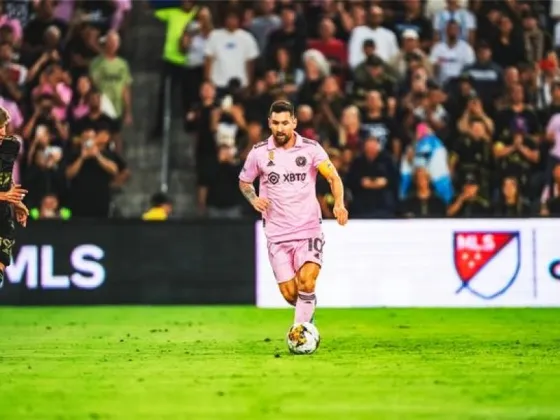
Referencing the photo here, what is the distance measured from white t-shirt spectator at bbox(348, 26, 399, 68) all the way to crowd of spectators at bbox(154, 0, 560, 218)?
0.07 ft

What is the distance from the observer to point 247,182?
1341cm

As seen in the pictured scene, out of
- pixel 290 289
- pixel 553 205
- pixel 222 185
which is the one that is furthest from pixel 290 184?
pixel 222 185

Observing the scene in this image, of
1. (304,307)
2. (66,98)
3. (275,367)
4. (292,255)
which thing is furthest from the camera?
(66,98)

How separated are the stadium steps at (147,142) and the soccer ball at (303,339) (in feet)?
32.6

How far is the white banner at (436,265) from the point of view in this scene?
62.6 ft

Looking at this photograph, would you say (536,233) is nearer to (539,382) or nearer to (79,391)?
(539,382)

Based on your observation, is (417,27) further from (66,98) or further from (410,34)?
(66,98)

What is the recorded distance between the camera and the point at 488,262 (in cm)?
1909

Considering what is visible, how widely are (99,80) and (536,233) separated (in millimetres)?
7665

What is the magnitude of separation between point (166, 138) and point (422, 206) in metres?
4.75

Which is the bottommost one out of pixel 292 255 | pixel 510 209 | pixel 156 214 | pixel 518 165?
pixel 292 255

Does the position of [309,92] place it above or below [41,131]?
above

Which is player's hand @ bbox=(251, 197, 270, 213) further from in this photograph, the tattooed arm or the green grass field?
the green grass field

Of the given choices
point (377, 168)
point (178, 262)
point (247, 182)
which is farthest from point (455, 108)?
point (247, 182)
